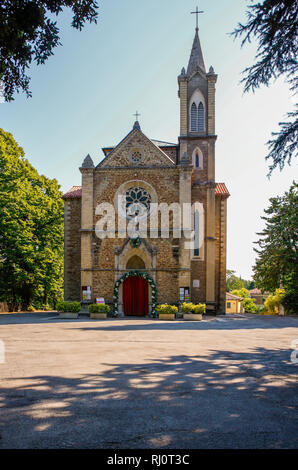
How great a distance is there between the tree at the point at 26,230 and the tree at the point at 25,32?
18879 millimetres

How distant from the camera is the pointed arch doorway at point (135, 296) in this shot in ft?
78.1

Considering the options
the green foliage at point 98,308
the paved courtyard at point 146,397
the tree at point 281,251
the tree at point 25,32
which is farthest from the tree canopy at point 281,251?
the tree at point 25,32

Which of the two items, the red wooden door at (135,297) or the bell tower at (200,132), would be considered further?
the bell tower at (200,132)

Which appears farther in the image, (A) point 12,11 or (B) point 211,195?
(B) point 211,195

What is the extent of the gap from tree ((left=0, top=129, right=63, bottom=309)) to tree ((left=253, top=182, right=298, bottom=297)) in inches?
684

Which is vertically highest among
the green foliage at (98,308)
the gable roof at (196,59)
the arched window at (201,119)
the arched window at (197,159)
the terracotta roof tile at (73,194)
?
the gable roof at (196,59)

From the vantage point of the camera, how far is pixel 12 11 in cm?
632

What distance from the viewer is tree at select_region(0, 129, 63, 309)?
83.6ft

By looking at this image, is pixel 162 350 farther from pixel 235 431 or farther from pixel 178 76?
pixel 178 76

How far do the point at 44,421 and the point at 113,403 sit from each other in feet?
3.57

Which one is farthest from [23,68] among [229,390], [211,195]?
[211,195]

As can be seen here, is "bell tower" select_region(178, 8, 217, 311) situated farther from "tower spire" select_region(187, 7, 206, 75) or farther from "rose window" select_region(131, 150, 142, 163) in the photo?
"rose window" select_region(131, 150, 142, 163)

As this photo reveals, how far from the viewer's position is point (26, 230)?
26.5m

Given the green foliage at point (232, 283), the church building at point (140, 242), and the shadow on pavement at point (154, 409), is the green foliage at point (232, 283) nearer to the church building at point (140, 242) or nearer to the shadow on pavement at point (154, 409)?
the church building at point (140, 242)
